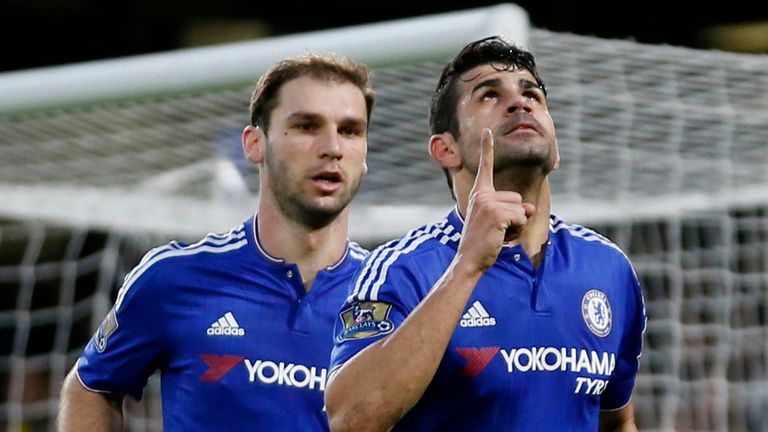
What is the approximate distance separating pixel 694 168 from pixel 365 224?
1.56 meters

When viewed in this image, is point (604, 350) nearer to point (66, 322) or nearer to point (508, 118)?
point (508, 118)

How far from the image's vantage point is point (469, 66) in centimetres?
293

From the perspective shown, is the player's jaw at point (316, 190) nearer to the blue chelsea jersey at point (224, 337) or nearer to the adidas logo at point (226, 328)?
the blue chelsea jersey at point (224, 337)

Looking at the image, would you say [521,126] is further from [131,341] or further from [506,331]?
[131,341]

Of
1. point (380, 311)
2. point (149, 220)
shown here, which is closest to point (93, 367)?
point (380, 311)

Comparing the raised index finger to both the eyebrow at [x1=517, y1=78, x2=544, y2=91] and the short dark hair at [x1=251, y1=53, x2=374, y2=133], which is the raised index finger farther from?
the short dark hair at [x1=251, y1=53, x2=374, y2=133]

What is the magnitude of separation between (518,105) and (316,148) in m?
0.69

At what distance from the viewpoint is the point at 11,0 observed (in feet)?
44.0

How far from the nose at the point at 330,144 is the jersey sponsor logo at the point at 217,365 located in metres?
0.54

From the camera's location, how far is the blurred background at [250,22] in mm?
12922

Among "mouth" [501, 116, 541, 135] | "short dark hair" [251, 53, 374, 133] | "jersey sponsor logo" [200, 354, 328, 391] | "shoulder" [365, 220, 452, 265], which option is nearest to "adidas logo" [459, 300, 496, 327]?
"shoulder" [365, 220, 452, 265]

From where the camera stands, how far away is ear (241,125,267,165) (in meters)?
3.51

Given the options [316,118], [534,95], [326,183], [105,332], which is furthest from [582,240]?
[105,332]

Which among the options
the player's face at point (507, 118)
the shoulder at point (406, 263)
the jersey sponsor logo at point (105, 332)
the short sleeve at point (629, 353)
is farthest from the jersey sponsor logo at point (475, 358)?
the jersey sponsor logo at point (105, 332)
